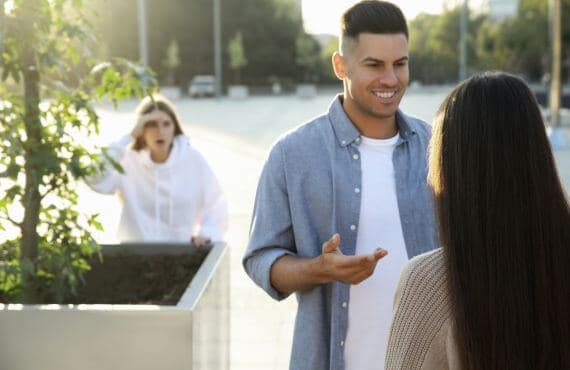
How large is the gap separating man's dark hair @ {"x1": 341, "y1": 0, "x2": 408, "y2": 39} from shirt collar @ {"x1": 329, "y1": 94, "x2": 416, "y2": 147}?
0.23m

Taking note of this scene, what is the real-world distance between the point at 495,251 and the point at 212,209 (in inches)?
132

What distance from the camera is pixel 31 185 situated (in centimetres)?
354

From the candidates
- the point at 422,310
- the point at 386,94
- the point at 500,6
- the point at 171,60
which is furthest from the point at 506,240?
the point at 500,6

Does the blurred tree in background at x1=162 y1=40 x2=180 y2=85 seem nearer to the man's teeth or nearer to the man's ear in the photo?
the man's ear

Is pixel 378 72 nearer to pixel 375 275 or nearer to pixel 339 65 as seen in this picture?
pixel 339 65

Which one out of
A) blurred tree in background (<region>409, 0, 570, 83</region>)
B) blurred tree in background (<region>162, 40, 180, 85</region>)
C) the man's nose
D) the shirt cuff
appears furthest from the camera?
blurred tree in background (<region>409, 0, 570, 83</region>)

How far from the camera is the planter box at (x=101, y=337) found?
298cm

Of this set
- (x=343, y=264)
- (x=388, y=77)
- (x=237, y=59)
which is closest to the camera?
(x=343, y=264)

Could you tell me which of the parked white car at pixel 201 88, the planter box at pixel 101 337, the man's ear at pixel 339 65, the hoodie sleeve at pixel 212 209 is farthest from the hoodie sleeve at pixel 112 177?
the parked white car at pixel 201 88

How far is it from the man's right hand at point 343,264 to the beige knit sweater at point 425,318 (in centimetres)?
46

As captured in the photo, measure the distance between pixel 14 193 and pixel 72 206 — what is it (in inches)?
13.8

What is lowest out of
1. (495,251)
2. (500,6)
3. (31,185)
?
(31,185)

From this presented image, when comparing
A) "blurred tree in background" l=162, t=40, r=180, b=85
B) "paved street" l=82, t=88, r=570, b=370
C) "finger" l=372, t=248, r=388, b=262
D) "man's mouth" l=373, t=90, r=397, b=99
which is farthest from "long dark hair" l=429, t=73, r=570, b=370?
"blurred tree in background" l=162, t=40, r=180, b=85

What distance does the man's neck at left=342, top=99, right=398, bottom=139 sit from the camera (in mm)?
2785
